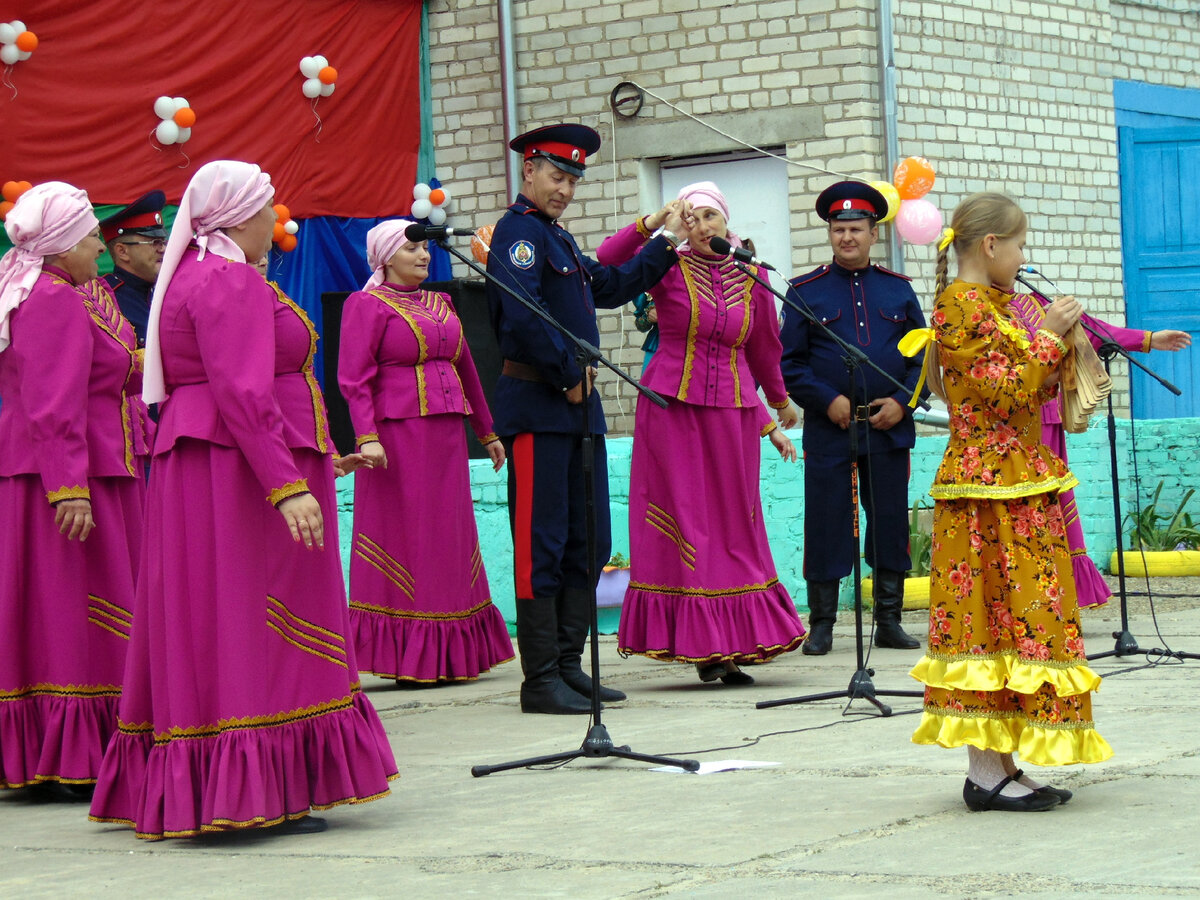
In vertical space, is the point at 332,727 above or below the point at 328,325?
below

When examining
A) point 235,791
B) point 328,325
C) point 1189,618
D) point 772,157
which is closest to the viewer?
point 235,791

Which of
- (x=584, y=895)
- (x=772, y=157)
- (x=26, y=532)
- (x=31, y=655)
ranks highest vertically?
(x=772, y=157)

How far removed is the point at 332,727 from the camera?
15.9 feet

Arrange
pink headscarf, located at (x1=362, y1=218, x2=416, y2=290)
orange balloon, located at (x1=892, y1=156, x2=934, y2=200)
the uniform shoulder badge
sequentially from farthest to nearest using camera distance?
orange balloon, located at (x1=892, y1=156, x2=934, y2=200) < pink headscarf, located at (x1=362, y1=218, x2=416, y2=290) < the uniform shoulder badge

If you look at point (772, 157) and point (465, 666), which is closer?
point (465, 666)

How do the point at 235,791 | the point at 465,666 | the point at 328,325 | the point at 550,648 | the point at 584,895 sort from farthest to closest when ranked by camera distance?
the point at 328,325
the point at 465,666
the point at 550,648
the point at 235,791
the point at 584,895

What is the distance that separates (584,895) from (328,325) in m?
7.60

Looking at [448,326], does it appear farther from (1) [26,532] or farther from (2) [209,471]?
(2) [209,471]

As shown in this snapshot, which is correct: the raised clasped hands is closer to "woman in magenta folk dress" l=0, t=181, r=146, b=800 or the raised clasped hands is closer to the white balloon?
"woman in magenta folk dress" l=0, t=181, r=146, b=800

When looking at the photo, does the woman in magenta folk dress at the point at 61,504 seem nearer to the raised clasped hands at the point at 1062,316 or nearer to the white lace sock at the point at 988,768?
the white lace sock at the point at 988,768

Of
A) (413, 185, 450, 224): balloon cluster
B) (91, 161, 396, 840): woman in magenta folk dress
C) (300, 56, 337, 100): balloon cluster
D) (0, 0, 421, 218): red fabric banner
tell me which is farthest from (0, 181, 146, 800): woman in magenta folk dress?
(413, 185, 450, 224): balloon cluster

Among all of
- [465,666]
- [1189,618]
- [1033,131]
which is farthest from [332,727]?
[1033,131]

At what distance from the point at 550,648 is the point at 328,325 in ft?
15.4

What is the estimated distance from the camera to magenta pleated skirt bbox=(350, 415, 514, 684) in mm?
8062
